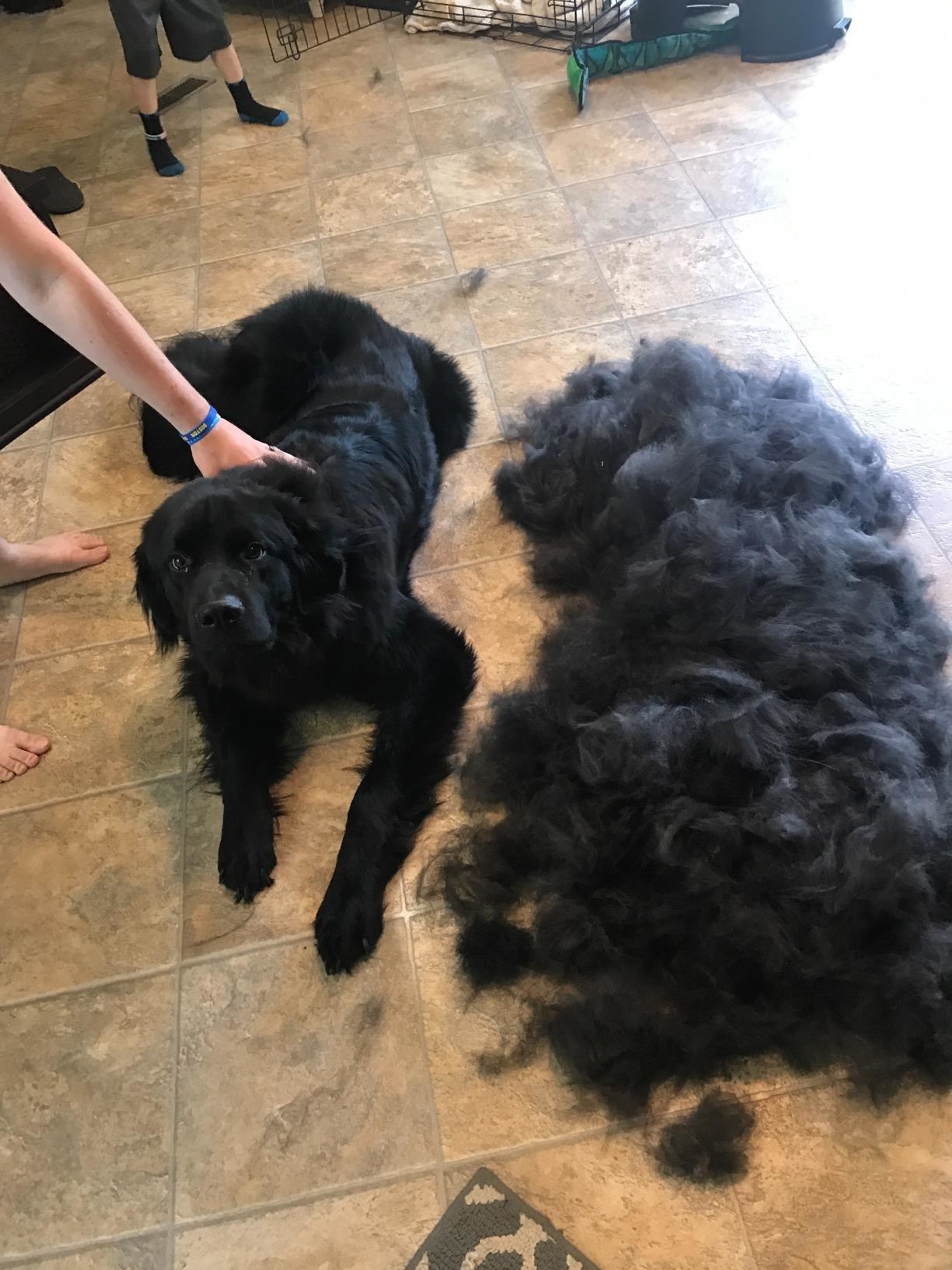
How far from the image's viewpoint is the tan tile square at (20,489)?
2.25 m

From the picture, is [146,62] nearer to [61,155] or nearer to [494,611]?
[61,155]

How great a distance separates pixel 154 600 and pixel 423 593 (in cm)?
58

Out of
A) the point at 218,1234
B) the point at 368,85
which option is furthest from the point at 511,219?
the point at 218,1234

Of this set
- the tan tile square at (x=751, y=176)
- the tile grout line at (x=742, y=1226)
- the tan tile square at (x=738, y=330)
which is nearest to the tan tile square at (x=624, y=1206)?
the tile grout line at (x=742, y=1226)

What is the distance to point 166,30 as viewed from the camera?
3.29 meters

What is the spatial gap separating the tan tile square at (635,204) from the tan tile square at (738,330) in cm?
45

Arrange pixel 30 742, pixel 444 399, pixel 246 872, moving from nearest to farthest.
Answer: pixel 246 872
pixel 30 742
pixel 444 399

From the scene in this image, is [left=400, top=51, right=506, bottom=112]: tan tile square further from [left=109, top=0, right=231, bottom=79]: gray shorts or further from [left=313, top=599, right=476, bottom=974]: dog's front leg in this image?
[left=313, top=599, right=476, bottom=974]: dog's front leg

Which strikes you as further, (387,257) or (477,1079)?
(387,257)

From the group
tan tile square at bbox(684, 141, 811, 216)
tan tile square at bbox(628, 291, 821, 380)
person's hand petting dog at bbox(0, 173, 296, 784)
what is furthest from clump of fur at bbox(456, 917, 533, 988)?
tan tile square at bbox(684, 141, 811, 216)

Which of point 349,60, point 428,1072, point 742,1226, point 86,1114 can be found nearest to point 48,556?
point 86,1114

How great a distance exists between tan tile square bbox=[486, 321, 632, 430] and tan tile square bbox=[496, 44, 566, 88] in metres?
1.67

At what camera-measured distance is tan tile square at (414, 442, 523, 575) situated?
2006 mm

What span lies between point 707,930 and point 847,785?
0.98 feet
